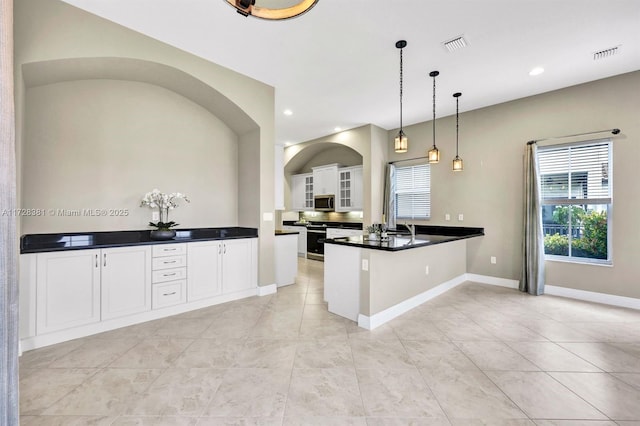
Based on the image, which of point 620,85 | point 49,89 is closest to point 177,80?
point 49,89

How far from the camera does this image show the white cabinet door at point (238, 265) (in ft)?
12.4

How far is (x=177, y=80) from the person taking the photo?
3.45 m

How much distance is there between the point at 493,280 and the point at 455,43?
12.6 feet

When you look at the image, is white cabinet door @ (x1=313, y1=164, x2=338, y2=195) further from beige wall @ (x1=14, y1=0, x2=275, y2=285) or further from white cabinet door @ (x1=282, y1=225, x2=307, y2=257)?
beige wall @ (x1=14, y1=0, x2=275, y2=285)

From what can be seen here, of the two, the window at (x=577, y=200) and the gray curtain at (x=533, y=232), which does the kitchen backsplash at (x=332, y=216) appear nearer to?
the gray curtain at (x=533, y=232)

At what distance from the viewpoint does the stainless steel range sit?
278 inches

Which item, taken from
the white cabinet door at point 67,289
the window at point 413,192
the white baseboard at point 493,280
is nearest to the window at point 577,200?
the white baseboard at point 493,280

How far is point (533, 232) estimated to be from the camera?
13.7 ft

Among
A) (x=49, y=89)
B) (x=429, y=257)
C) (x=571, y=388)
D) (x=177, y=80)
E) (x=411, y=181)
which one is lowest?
(x=571, y=388)

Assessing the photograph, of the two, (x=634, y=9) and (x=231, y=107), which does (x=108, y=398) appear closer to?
(x=231, y=107)

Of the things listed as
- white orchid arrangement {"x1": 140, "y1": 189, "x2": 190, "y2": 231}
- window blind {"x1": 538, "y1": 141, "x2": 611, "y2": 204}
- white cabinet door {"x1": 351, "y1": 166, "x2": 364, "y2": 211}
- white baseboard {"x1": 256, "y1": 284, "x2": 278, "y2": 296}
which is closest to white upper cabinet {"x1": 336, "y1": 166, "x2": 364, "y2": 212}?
white cabinet door {"x1": 351, "y1": 166, "x2": 364, "y2": 211}

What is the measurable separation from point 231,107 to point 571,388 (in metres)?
4.48

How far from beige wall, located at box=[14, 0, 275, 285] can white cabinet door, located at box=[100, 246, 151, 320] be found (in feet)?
2.08

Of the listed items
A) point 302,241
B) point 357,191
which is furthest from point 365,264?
point 302,241
